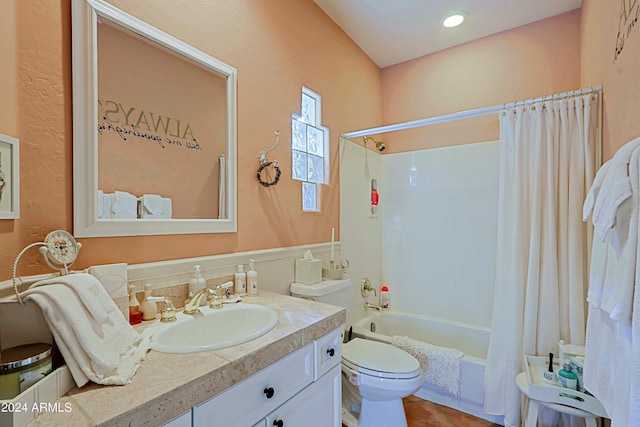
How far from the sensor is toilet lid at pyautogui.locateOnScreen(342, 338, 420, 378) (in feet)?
4.99

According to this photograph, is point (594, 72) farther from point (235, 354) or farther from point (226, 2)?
point (235, 354)

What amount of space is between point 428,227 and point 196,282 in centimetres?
207

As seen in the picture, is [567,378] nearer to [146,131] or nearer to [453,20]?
[146,131]

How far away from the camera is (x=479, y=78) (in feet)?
8.05

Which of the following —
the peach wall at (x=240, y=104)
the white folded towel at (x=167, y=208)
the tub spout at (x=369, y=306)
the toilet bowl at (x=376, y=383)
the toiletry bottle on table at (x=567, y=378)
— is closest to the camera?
the peach wall at (x=240, y=104)

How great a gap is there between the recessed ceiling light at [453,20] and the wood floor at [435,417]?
2809 mm

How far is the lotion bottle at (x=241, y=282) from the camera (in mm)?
1373

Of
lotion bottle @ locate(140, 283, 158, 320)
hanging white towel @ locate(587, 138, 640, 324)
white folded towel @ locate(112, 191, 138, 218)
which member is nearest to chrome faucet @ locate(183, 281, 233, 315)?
lotion bottle @ locate(140, 283, 158, 320)

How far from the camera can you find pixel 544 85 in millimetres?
2225

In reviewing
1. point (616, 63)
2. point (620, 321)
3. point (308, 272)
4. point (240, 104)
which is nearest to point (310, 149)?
point (240, 104)

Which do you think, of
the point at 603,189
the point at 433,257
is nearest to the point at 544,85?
the point at 433,257

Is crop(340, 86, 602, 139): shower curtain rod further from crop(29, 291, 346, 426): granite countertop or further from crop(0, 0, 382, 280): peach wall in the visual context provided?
crop(29, 291, 346, 426): granite countertop

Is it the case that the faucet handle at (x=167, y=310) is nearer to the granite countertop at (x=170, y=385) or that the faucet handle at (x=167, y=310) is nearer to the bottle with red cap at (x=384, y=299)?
the granite countertop at (x=170, y=385)

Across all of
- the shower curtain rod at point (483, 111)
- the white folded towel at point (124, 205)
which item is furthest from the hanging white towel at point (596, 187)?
the white folded towel at point (124, 205)
